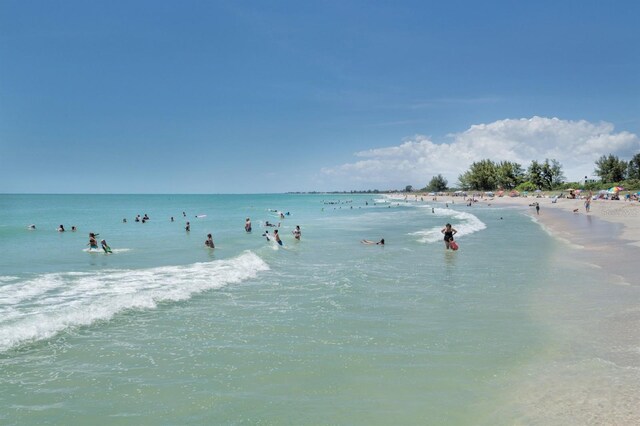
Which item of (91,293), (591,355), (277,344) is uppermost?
(91,293)

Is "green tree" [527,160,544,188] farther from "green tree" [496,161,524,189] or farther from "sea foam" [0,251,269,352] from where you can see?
"sea foam" [0,251,269,352]

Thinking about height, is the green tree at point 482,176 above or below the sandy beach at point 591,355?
above

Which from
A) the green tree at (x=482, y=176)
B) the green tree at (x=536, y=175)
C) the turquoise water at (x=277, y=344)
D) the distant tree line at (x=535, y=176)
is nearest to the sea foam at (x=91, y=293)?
the turquoise water at (x=277, y=344)

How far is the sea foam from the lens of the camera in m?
11.5

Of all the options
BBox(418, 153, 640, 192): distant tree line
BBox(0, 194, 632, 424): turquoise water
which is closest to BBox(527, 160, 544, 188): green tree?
BBox(418, 153, 640, 192): distant tree line

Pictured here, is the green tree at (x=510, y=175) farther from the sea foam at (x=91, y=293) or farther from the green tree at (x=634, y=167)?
the sea foam at (x=91, y=293)

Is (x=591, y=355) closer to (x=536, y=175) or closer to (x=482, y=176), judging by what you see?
(x=536, y=175)

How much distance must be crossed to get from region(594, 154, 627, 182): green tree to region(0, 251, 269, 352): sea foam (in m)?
120

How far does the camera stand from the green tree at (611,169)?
112125mm

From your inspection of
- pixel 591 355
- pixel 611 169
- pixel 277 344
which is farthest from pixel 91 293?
pixel 611 169

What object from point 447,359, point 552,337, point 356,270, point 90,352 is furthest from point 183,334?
point 356,270

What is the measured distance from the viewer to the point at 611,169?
373ft

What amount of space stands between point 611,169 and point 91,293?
5117 inches

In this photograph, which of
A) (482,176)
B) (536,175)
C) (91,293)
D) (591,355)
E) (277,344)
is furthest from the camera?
(482,176)
